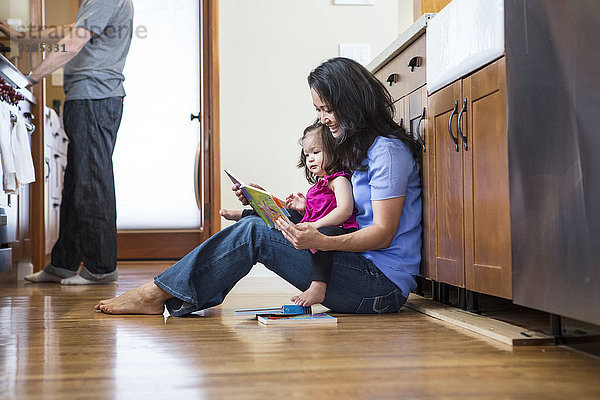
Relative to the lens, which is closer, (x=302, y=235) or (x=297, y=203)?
(x=302, y=235)

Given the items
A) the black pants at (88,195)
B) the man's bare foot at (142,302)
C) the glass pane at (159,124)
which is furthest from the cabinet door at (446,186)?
the glass pane at (159,124)

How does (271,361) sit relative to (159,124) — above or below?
below

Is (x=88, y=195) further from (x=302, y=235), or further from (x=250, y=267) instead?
(x=302, y=235)

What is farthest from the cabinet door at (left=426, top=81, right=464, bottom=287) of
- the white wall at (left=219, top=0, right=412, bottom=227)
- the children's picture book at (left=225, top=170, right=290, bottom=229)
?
the white wall at (left=219, top=0, right=412, bottom=227)

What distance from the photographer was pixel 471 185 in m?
1.72

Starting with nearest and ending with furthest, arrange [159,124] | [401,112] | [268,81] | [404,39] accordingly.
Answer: [404,39]
[401,112]
[268,81]
[159,124]

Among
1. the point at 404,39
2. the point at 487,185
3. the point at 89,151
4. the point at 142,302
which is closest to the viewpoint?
the point at 487,185

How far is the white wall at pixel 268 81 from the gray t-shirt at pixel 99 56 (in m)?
1.04

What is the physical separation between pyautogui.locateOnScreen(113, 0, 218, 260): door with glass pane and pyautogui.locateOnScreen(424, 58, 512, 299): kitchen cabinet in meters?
3.11

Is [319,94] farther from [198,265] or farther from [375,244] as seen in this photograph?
[198,265]

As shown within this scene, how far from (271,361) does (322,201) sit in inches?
32.3

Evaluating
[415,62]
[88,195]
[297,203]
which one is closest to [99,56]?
[88,195]

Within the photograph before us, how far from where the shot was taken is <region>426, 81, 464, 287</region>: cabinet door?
5.89ft

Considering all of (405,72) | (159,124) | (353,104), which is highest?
(159,124)
